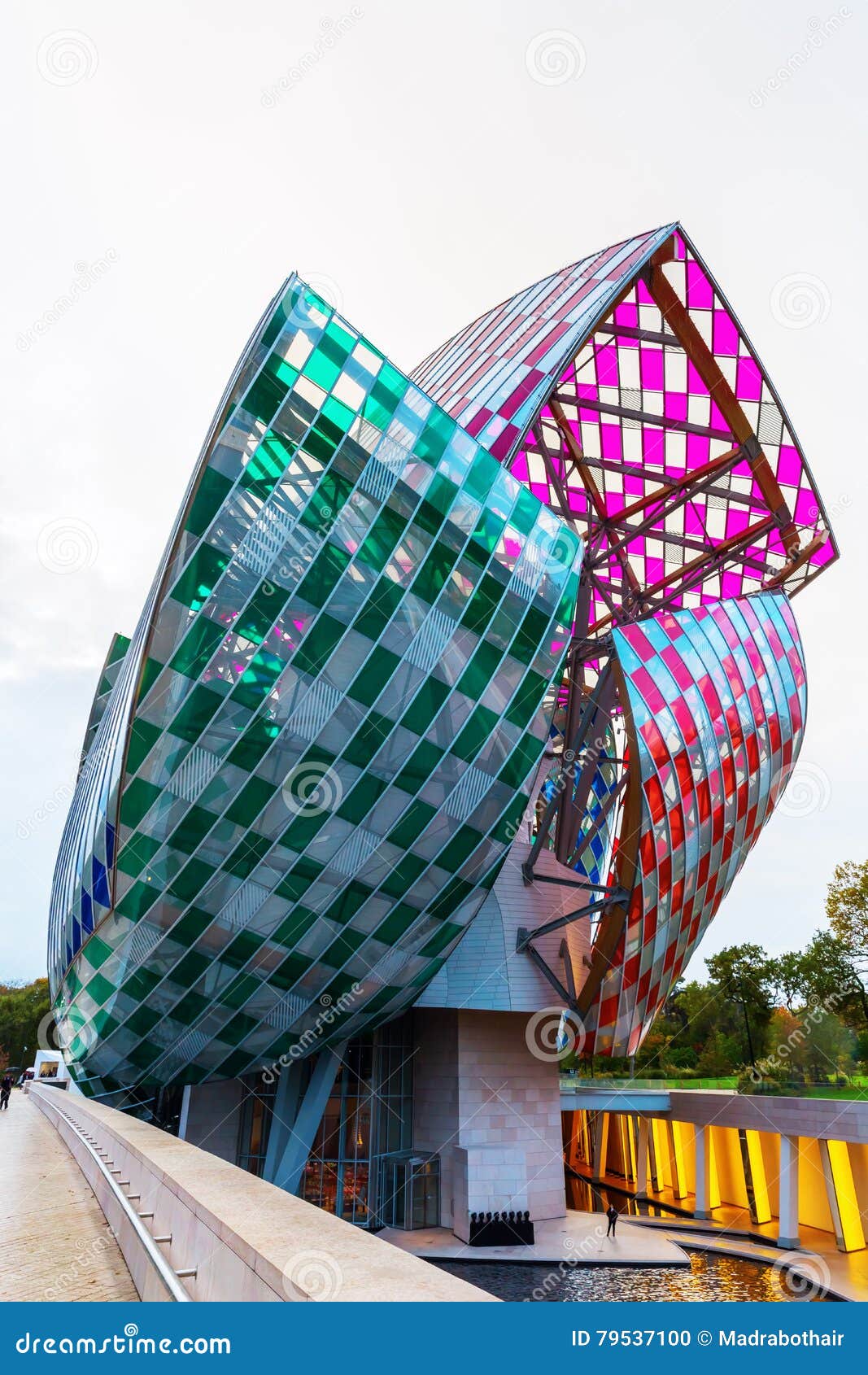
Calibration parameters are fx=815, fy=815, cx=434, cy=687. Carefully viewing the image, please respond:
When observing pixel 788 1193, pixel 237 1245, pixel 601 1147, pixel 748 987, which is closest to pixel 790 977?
pixel 748 987

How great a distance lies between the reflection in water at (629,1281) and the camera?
63.7 feet

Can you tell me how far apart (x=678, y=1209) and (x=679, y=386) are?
1478 inches

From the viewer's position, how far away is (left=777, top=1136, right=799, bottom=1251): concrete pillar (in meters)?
28.4

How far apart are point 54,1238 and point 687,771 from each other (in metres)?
23.4

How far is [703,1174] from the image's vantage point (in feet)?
121

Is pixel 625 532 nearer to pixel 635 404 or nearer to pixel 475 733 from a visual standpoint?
pixel 635 404

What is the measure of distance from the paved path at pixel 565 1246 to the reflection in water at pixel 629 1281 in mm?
390

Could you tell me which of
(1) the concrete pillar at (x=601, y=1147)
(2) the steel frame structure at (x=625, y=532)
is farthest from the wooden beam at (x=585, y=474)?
(1) the concrete pillar at (x=601, y=1147)

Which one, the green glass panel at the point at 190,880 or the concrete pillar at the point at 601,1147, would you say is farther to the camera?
the concrete pillar at the point at 601,1147

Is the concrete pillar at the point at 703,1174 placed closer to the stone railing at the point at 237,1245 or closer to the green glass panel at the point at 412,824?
the green glass panel at the point at 412,824

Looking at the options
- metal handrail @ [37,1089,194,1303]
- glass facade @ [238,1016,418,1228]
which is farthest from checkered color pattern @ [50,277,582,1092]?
metal handrail @ [37,1089,194,1303]

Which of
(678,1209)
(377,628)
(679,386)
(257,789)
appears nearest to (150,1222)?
(257,789)

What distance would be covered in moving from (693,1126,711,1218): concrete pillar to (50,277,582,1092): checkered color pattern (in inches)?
868

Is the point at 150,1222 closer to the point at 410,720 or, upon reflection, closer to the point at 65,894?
the point at 410,720
